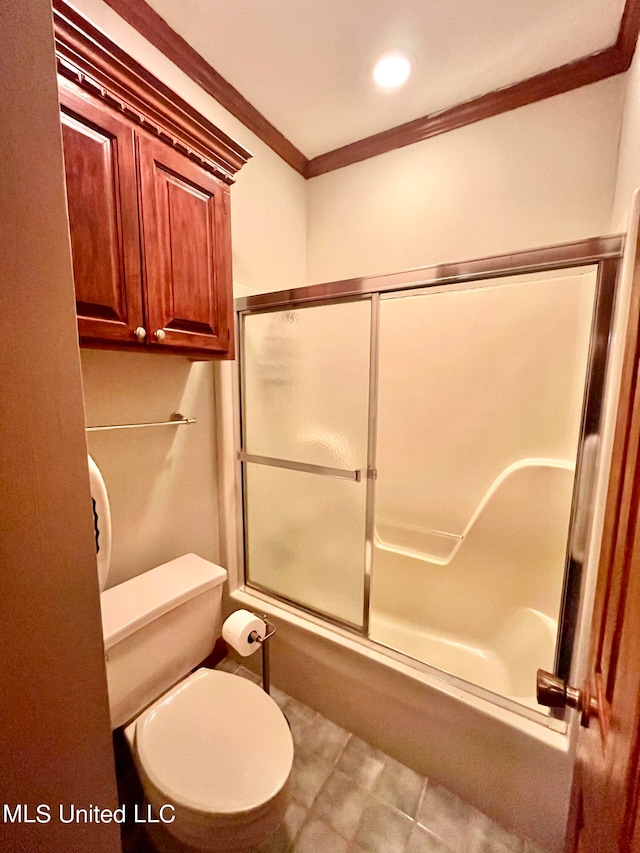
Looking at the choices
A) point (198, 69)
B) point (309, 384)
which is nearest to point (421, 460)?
point (309, 384)

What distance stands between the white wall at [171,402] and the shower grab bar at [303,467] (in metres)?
0.17

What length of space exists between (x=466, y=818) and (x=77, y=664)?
1419mm

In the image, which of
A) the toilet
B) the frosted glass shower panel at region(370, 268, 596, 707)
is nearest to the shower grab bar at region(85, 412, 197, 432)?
the toilet

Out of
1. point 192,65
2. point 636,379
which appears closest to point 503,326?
point 636,379

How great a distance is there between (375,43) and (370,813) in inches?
107

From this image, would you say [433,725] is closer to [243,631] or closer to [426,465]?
[243,631]

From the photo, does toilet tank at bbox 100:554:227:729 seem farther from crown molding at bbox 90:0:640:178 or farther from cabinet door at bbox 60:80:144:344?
crown molding at bbox 90:0:640:178

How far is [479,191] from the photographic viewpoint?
158cm

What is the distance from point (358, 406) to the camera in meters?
1.47

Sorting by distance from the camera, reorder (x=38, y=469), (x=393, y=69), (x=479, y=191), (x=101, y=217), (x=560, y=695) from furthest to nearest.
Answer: (x=479, y=191) < (x=393, y=69) < (x=101, y=217) < (x=560, y=695) < (x=38, y=469)

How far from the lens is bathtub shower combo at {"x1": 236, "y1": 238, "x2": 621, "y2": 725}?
1446mm

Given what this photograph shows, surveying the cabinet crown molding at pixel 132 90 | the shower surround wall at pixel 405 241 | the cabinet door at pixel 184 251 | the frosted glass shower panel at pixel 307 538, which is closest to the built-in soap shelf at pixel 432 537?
the frosted glass shower panel at pixel 307 538

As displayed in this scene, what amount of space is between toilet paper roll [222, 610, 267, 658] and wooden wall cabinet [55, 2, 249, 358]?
3.22 feet

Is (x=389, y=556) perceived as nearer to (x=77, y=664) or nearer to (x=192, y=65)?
(x=77, y=664)
